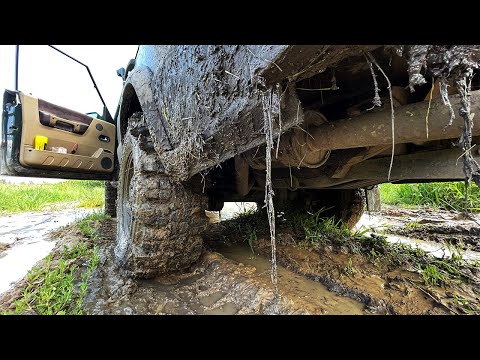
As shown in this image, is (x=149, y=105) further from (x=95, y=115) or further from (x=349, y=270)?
(x=95, y=115)

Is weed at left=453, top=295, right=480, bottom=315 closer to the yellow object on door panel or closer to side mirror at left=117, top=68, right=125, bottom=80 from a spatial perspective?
side mirror at left=117, top=68, right=125, bottom=80

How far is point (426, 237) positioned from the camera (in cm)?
298

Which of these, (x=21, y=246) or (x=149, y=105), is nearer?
(x=149, y=105)

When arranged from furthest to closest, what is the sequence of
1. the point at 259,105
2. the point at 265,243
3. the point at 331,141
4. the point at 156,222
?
1. the point at 265,243
2. the point at 156,222
3. the point at 331,141
4. the point at 259,105

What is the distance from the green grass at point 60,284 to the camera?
141cm

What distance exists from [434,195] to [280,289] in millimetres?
5126

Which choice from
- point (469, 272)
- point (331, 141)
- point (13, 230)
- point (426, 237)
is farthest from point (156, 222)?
point (13, 230)

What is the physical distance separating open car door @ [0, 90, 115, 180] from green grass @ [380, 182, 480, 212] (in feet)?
16.7

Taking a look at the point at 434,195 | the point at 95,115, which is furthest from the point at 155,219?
the point at 434,195

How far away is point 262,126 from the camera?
3.55 feet

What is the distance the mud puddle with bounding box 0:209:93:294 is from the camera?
2.02m
